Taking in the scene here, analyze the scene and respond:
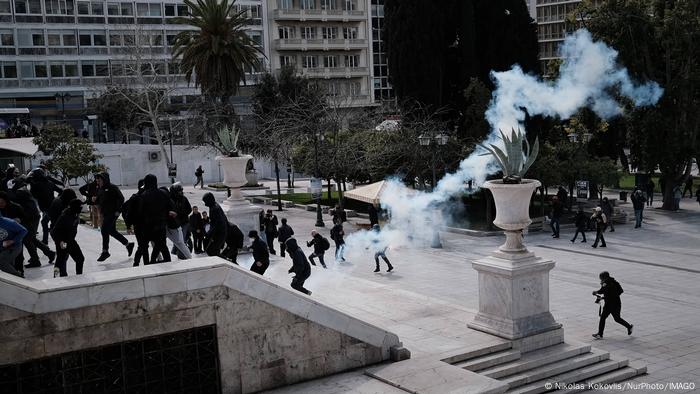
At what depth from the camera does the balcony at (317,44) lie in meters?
63.0

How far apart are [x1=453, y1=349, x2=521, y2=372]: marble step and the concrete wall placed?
1178mm

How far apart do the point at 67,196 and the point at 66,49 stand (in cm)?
4645

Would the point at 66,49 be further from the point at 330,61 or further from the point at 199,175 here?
the point at 330,61

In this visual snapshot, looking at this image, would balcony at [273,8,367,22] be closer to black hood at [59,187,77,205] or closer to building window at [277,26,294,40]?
building window at [277,26,294,40]

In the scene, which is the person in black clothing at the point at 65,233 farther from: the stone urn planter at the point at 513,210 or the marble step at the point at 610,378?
the marble step at the point at 610,378

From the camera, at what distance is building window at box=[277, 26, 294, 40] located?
209ft

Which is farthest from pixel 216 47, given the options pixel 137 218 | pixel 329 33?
pixel 137 218

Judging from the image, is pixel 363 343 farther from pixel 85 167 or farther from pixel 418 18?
pixel 418 18

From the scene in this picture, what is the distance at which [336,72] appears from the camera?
2562 inches

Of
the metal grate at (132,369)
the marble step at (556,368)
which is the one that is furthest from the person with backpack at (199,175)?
the metal grate at (132,369)

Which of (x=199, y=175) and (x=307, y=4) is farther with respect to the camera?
(x=307, y=4)

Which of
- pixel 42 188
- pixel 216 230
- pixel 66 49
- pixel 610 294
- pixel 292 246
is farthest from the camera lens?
pixel 66 49

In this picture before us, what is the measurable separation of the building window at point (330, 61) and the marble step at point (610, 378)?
178 ft

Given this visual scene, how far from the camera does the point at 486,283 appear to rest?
1324 centimetres
